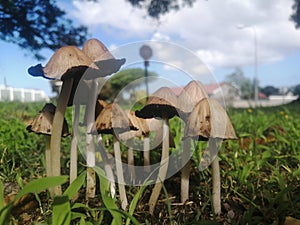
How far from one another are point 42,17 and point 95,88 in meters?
3.36

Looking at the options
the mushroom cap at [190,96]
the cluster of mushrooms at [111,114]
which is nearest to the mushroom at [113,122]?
the cluster of mushrooms at [111,114]

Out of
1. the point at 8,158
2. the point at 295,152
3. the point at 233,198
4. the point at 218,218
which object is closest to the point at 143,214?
the point at 218,218

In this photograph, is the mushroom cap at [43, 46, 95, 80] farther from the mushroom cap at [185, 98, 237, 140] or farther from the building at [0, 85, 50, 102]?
the building at [0, 85, 50, 102]

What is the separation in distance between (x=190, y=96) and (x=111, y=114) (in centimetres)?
28

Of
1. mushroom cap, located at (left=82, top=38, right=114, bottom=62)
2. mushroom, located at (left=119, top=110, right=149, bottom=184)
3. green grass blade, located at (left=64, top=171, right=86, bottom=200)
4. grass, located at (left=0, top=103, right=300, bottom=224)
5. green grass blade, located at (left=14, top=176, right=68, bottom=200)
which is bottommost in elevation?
grass, located at (left=0, top=103, right=300, bottom=224)

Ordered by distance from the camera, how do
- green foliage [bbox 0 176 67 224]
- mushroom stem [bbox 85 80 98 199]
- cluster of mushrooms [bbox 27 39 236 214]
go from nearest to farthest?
green foliage [bbox 0 176 67 224] → cluster of mushrooms [bbox 27 39 236 214] → mushroom stem [bbox 85 80 98 199]

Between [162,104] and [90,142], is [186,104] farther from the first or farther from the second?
[90,142]

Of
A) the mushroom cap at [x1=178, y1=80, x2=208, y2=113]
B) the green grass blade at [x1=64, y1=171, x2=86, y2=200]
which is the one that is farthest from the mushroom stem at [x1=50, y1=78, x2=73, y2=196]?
the mushroom cap at [x1=178, y1=80, x2=208, y2=113]

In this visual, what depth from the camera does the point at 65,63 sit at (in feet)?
3.53

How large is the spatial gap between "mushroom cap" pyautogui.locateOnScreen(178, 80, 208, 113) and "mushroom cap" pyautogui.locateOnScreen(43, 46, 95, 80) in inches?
13.0

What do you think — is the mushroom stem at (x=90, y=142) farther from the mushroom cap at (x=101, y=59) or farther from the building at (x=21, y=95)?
the building at (x=21, y=95)

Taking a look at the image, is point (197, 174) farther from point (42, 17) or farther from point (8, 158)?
point (42, 17)

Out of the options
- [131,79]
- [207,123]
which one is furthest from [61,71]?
[131,79]

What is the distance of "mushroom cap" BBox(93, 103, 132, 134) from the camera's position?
47.4 inches
